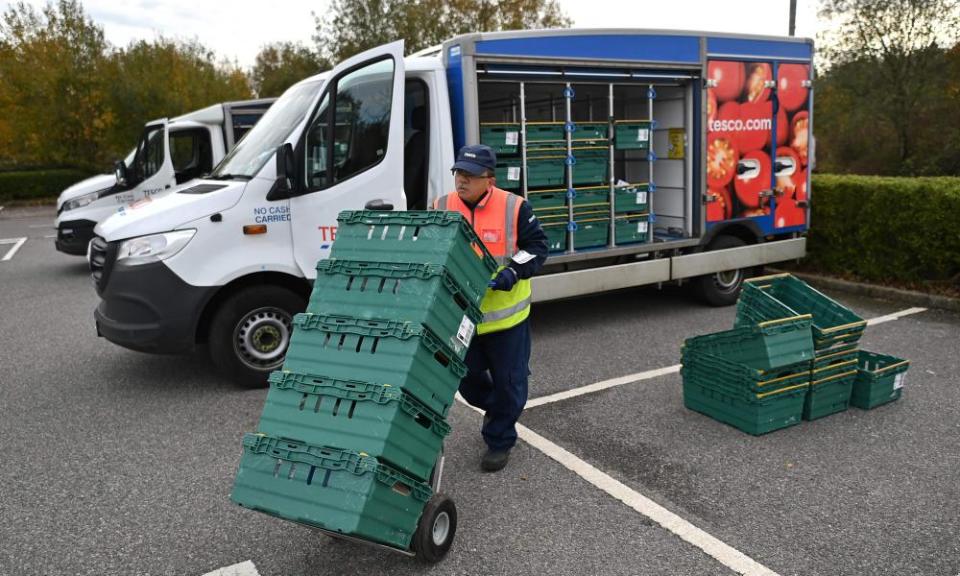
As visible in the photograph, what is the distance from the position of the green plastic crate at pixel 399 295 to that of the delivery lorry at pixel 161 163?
8853 mm

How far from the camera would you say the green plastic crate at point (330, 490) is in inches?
112

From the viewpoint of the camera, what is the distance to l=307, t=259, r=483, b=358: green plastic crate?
10.3 ft

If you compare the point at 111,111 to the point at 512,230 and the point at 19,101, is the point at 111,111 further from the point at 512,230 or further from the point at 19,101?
the point at 512,230

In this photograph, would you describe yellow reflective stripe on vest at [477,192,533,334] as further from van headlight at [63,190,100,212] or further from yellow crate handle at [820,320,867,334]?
van headlight at [63,190,100,212]

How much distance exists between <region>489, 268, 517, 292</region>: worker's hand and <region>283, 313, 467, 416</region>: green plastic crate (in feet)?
1.69

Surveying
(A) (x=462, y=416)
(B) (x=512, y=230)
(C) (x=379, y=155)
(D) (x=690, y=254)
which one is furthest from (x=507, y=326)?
(D) (x=690, y=254)

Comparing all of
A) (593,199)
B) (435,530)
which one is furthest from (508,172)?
(435,530)

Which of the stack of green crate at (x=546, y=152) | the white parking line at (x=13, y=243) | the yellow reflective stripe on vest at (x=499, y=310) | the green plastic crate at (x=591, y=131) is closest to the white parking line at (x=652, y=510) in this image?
the yellow reflective stripe on vest at (x=499, y=310)

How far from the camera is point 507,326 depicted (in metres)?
3.95

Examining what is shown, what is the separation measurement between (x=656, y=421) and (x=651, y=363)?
133 centimetres

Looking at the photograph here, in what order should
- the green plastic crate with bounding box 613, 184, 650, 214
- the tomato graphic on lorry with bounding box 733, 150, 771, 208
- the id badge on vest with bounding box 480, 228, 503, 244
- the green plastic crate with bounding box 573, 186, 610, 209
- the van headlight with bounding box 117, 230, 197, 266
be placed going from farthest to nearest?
the tomato graphic on lorry with bounding box 733, 150, 771, 208, the green plastic crate with bounding box 613, 184, 650, 214, the green plastic crate with bounding box 573, 186, 610, 209, the van headlight with bounding box 117, 230, 197, 266, the id badge on vest with bounding box 480, 228, 503, 244

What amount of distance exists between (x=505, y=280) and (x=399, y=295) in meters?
0.71

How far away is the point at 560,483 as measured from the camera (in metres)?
4.07

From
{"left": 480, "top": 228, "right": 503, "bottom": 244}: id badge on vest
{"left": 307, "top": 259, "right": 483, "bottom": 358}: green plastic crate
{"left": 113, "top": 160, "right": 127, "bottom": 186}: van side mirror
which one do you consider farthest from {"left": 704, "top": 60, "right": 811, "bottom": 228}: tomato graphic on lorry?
{"left": 113, "top": 160, "right": 127, "bottom": 186}: van side mirror
